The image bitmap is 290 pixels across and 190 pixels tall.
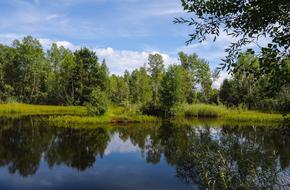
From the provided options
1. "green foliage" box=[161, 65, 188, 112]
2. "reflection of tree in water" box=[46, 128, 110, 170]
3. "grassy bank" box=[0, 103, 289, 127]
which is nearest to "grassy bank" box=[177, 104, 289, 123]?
"grassy bank" box=[0, 103, 289, 127]

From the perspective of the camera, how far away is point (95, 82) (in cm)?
6881

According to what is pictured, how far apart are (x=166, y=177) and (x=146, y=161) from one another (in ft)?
14.9

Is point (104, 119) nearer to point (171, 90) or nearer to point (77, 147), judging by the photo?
point (171, 90)

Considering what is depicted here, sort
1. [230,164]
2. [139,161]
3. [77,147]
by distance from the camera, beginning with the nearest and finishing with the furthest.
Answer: [230,164] → [139,161] → [77,147]

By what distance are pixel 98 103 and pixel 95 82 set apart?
86.4 ft

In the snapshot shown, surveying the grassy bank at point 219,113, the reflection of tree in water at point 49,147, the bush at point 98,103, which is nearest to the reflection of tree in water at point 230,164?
the reflection of tree in water at point 49,147

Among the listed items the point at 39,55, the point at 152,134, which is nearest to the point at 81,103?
the point at 39,55

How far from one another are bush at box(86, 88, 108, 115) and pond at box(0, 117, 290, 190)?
810 centimetres

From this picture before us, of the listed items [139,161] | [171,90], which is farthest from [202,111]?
[139,161]

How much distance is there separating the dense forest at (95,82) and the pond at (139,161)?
22.0 metres

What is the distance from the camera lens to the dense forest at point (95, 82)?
201 feet

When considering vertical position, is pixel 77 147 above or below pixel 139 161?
above

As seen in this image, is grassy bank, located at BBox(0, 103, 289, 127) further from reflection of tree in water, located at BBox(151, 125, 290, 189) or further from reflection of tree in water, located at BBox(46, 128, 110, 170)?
reflection of tree in water, located at BBox(151, 125, 290, 189)

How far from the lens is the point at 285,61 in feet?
16.0
